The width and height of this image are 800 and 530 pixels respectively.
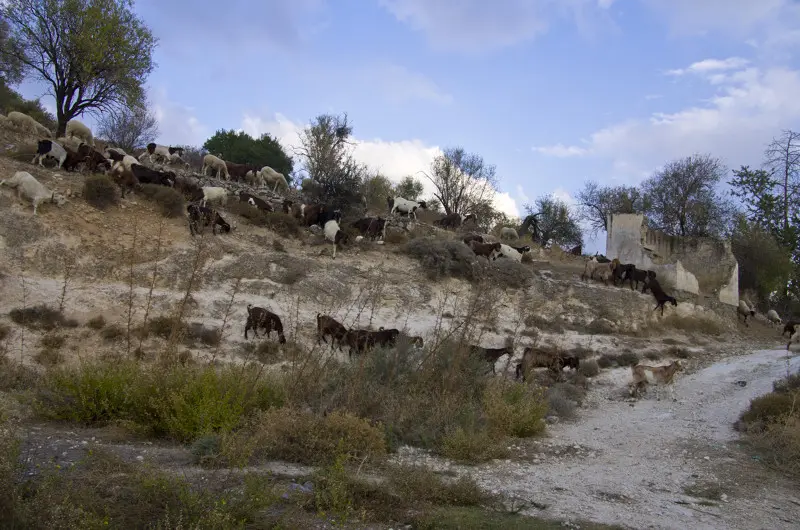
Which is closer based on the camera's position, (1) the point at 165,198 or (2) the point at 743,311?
(1) the point at 165,198

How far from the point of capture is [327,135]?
105ft

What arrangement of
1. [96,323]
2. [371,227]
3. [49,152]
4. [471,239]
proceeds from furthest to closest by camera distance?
[471,239]
[371,227]
[49,152]
[96,323]

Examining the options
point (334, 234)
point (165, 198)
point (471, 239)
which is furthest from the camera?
point (471, 239)

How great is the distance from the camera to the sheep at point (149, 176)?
20.7 meters

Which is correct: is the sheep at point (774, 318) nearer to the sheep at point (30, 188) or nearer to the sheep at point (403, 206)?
the sheep at point (403, 206)

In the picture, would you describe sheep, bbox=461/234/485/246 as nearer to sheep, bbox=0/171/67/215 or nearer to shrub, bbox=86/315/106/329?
shrub, bbox=86/315/106/329

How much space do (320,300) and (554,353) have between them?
720cm

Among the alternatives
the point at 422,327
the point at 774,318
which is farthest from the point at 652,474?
the point at 774,318

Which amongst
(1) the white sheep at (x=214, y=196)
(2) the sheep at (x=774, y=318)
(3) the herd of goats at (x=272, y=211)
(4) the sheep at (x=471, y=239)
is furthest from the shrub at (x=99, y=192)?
(2) the sheep at (x=774, y=318)

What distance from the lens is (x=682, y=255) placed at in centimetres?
3378

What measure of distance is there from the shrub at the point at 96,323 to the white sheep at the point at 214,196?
8.53m

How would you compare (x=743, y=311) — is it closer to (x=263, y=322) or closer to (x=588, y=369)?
(x=588, y=369)

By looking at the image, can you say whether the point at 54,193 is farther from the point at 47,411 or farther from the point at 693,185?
the point at 693,185

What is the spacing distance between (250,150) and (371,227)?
68.7ft
